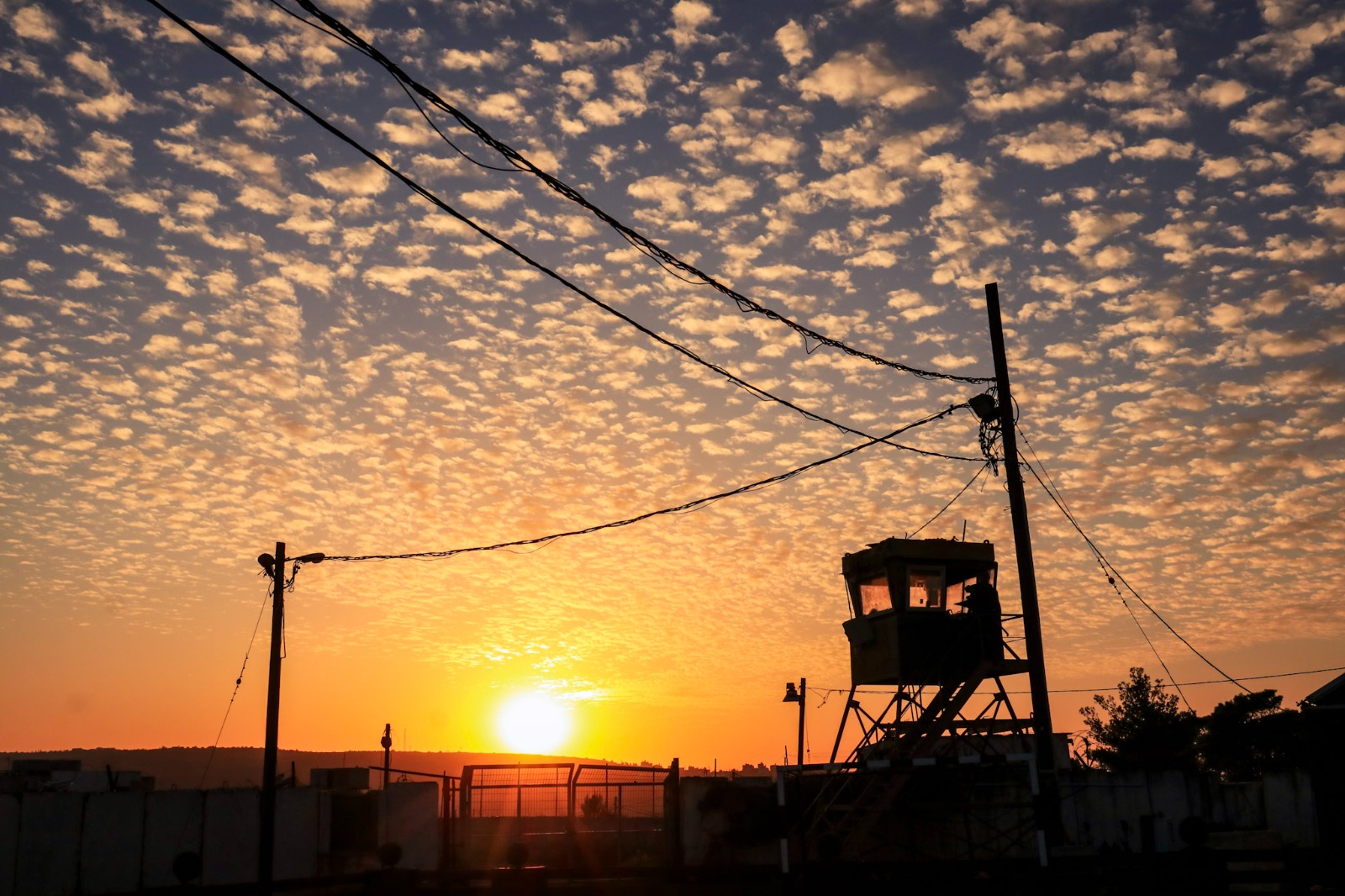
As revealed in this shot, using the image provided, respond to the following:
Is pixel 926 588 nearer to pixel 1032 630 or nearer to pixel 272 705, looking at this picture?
pixel 1032 630

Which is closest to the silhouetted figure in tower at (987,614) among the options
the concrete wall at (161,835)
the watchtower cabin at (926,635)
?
the watchtower cabin at (926,635)

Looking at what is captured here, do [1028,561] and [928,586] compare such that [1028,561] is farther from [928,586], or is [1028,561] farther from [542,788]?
[542,788]

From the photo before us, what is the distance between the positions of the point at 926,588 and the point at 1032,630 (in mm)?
8540

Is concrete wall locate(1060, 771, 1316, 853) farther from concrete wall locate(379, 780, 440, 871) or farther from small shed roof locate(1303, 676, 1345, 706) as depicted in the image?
concrete wall locate(379, 780, 440, 871)

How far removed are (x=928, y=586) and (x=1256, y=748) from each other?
164ft

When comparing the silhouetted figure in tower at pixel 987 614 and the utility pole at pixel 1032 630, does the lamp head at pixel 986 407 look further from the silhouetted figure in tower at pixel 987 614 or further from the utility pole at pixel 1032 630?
the silhouetted figure in tower at pixel 987 614

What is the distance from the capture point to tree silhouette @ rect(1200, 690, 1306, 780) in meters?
64.1

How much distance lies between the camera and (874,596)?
2777cm

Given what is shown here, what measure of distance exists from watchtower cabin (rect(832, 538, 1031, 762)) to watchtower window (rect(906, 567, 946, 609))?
2 cm

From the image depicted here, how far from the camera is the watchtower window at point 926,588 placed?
89.3 feet

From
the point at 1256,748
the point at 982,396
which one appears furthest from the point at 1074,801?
the point at 1256,748

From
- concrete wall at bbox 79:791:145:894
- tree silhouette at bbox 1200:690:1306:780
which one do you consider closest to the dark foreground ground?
concrete wall at bbox 79:791:145:894

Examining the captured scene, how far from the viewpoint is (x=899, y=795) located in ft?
85.7

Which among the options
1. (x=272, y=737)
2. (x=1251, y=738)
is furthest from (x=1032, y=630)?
(x=1251, y=738)
